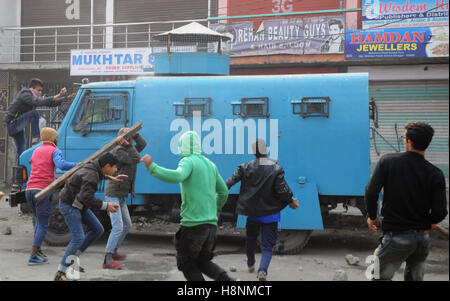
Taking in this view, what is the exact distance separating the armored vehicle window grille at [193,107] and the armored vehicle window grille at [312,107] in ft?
4.16

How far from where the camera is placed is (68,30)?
17781 mm

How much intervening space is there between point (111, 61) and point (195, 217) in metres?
11.6

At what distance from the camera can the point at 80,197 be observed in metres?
5.90

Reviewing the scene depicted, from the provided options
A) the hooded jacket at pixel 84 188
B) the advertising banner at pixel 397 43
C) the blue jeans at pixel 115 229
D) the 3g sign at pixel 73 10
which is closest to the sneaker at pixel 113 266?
the blue jeans at pixel 115 229

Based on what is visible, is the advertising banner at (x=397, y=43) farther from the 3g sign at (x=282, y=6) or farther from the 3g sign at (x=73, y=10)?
the 3g sign at (x=73, y=10)

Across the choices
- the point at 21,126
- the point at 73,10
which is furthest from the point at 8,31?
the point at 21,126

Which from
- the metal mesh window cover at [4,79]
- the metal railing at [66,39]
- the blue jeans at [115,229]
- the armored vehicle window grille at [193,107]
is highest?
the metal railing at [66,39]

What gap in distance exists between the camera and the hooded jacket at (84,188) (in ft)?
19.3

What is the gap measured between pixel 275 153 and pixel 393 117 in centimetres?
762

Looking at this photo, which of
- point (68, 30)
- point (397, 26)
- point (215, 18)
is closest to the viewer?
point (397, 26)

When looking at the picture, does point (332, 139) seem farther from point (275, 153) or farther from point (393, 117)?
point (393, 117)
